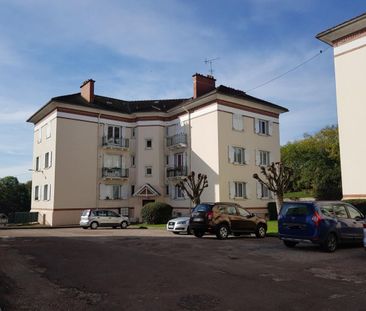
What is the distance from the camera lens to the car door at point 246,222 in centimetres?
1962

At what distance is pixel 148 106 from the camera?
4438 cm

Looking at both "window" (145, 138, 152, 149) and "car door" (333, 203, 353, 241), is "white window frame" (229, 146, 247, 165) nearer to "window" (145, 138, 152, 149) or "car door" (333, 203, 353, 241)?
"window" (145, 138, 152, 149)

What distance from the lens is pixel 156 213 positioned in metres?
33.9

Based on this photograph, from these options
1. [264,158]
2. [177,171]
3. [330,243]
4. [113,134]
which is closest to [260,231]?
[330,243]

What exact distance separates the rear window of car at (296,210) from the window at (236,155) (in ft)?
65.1

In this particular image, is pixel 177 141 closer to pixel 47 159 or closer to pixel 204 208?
pixel 47 159

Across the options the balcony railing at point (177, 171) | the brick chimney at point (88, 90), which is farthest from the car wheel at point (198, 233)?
the brick chimney at point (88, 90)

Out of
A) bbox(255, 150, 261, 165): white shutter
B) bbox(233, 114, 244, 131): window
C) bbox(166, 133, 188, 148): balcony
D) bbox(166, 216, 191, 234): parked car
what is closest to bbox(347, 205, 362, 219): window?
bbox(166, 216, 191, 234): parked car

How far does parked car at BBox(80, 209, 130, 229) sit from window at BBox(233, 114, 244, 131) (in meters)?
12.3

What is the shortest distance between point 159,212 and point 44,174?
40.7ft

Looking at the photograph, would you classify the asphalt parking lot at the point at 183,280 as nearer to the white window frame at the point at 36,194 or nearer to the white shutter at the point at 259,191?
the white shutter at the point at 259,191

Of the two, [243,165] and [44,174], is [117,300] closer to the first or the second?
[243,165]

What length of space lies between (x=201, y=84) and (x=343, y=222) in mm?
25473

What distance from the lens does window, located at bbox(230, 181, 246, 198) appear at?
3474cm
